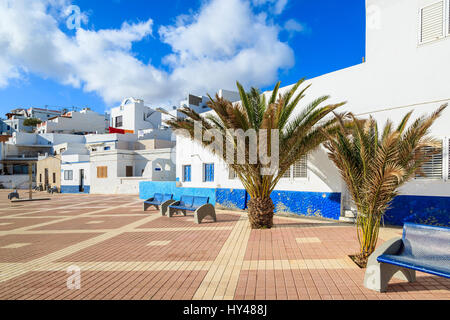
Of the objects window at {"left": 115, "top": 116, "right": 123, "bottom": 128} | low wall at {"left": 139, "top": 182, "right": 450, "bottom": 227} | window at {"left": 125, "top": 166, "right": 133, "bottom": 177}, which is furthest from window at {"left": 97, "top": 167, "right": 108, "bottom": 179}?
window at {"left": 115, "top": 116, "right": 123, "bottom": 128}

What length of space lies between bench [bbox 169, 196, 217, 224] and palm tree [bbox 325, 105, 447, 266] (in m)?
5.82

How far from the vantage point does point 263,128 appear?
7.91 metres

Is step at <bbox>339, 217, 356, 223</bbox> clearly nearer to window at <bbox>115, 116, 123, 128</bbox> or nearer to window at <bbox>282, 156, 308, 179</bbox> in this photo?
window at <bbox>282, 156, 308, 179</bbox>

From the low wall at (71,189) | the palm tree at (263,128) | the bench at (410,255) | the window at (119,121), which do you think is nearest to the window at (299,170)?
the palm tree at (263,128)

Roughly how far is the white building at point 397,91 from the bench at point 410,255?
15.6ft

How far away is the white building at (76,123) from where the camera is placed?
53.8 metres

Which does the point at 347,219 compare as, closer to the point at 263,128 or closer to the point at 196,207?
the point at 263,128

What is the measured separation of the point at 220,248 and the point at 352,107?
694 cm

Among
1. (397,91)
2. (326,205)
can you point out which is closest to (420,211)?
(326,205)

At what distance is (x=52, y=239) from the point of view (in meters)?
8.02

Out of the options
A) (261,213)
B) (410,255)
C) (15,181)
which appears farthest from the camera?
(15,181)

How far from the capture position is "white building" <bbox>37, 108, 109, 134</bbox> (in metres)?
53.8

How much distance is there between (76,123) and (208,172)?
2010 inches

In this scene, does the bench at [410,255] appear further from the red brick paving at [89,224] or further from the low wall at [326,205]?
the red brick paving at [89,224]
